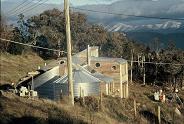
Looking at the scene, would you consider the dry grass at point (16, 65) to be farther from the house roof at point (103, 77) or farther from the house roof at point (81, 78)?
the house roof at point (81, 78)

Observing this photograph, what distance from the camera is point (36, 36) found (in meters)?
99.4

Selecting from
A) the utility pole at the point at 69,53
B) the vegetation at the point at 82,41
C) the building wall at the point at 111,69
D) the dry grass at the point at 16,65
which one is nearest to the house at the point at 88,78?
the building wall at the point at 111,69

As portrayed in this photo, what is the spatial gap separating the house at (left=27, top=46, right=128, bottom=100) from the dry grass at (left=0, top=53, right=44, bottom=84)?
22.0 feet

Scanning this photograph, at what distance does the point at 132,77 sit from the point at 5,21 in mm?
22710

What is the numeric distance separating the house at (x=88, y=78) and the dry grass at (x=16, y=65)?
22.0ft

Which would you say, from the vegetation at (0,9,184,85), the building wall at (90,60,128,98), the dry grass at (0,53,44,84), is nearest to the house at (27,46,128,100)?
the building wall at (90,60,128,98)

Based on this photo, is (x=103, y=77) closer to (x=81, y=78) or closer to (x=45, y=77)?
(x=81, y=78)

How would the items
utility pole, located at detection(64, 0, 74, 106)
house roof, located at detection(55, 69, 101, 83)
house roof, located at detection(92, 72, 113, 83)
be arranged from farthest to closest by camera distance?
house roof, located at detection(92, 72, 113, 83)
house roof, located at detection(55, 69, 101, 83)
utility pole, located at detection(64, 0, 74, 106)

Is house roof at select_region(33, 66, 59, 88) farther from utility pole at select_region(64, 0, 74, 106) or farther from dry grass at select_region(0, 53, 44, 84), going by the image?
utility pole at select_region(64, 0, 74, 106)

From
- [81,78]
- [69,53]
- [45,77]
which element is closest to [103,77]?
[81,78]

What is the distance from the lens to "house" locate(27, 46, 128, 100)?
49719 mm

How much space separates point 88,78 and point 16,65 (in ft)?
89.2

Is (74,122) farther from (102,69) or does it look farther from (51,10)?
(51,10)

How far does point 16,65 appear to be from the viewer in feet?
250
